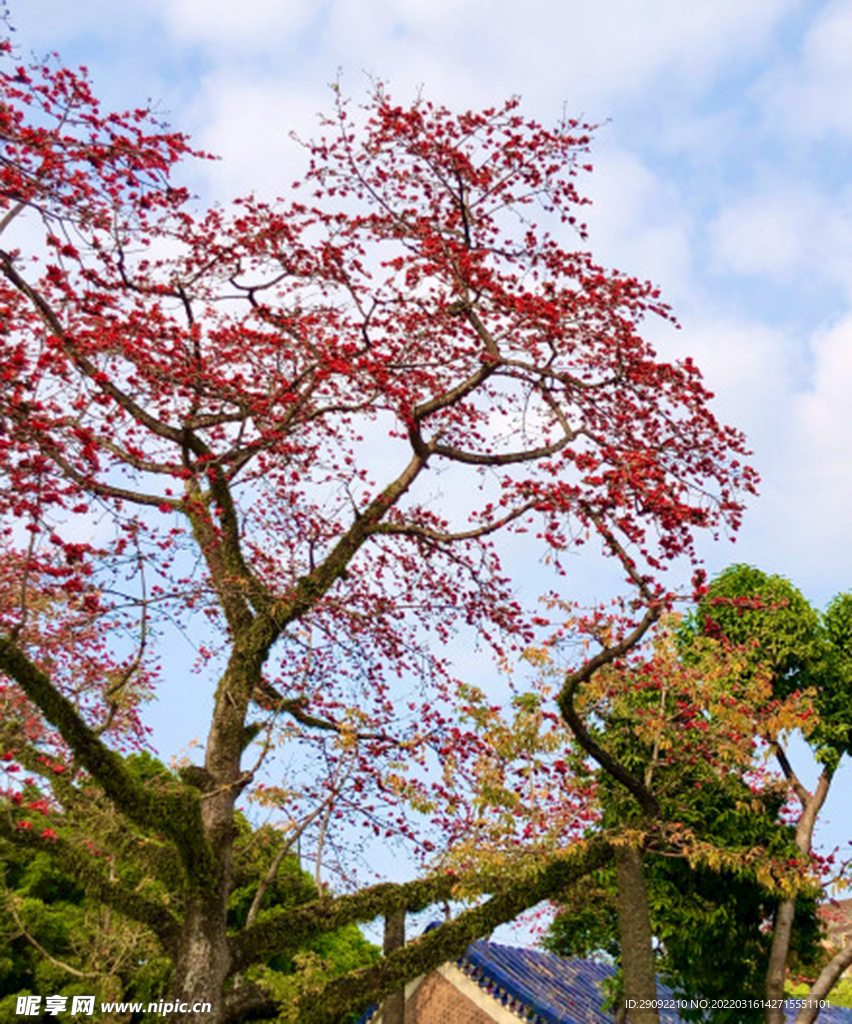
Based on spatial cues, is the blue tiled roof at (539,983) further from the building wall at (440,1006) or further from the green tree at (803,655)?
the green tree at (803,655)

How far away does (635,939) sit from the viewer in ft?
38.9

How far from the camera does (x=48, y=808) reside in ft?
40.4

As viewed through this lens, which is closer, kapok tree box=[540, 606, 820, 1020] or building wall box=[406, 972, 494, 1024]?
kapok tree box=[540, 606, 820, 1020]

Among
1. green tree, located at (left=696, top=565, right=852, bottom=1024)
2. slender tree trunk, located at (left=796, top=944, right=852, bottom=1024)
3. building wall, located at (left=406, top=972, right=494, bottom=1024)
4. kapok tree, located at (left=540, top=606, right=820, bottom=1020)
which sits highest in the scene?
green tree, located at (left=696, top=565, right=852, bottom=1024)

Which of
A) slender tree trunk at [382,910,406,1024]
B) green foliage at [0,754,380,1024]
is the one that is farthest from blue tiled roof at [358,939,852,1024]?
green foliage at [0,754,380,1024]

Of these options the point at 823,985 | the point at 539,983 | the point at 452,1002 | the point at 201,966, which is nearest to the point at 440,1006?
the point at 452,1002

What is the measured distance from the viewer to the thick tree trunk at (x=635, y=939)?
11750 millimetres

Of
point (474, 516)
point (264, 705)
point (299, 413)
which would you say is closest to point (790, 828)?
point (474, 516)

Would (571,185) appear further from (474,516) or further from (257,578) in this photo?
(257,578)

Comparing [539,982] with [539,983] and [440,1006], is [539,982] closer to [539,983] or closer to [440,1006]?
[539,983]

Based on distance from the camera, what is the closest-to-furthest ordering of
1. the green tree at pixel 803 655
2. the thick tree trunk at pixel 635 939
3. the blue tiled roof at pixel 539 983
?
the thick tree trunk at pixel 635 939 → the blue tiled roof at pixel 539 983 → the green tree at pixel 803 655

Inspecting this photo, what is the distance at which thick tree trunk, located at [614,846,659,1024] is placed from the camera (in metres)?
11.8

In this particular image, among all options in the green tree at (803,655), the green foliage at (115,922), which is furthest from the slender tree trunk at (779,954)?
the green foliage at (115,922)

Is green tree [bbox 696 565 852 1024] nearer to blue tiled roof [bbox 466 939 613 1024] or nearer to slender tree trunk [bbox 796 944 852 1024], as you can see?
slender tree trunk [bbox 796 944 852 1024]
